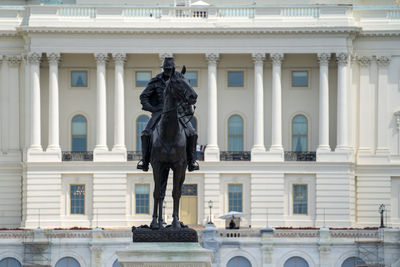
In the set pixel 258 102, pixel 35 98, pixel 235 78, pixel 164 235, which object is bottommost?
pixel 164 235

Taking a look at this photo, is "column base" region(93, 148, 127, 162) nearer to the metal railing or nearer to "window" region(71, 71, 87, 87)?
the metal railing

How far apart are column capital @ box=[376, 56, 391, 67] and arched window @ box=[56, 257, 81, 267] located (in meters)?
25.5

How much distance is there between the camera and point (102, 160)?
8650 centimetres

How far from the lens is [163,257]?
26.9 metres

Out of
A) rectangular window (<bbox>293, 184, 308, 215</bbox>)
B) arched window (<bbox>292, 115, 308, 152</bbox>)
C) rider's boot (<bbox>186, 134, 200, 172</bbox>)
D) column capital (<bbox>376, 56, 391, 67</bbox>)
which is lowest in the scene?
rectangular window (<bbox>293, 184, 308, 215</bbox>)

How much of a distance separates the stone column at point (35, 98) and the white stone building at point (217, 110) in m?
0.09

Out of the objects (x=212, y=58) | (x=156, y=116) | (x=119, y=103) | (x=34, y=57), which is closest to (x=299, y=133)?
(x=212, y=58)

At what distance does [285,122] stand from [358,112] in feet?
16.1

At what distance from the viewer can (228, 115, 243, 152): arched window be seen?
3492 inches

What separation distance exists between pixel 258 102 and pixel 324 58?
17.0 feet

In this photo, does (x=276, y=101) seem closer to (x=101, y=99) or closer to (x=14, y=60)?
(x=101, y=99)

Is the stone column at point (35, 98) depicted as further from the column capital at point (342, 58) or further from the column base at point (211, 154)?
the column capital at point (342, 58)

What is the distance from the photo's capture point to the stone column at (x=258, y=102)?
87.2 m

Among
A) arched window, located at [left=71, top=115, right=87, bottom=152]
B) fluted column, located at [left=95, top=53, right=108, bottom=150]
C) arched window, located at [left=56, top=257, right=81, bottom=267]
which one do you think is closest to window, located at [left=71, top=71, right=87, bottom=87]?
fluted column, located at [left=95, top=53, right=108, bottom=150]
